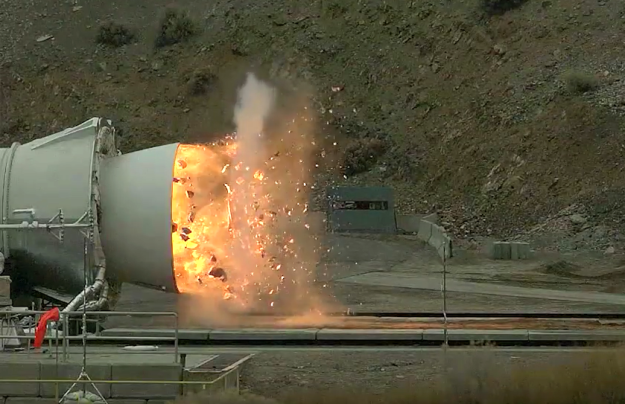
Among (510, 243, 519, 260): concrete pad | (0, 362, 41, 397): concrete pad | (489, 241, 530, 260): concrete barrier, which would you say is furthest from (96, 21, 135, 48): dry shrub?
(0, 362, 41, 397): concrete pad

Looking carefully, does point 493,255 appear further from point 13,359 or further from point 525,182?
point 13,359

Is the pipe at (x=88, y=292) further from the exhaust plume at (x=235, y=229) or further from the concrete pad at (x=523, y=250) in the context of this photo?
the concrete pad at (x=523, y=250)

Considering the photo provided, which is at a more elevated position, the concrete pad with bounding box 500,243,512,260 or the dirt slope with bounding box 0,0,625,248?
the dirt slope with bounding box 0,0,625,248

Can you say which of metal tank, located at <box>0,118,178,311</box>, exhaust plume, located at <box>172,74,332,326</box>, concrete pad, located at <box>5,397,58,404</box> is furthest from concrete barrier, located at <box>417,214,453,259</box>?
concrete pad, located at <box>5,397,58,404</box>

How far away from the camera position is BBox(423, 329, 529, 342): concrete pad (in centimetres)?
1545

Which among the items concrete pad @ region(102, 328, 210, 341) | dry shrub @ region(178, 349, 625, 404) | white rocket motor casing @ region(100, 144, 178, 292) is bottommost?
dry shrub @ region(178, 349, 625, 404)

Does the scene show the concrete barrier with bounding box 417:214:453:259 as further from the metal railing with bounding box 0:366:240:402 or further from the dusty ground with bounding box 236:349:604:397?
the metal railing with bounding box 0:366:240:402

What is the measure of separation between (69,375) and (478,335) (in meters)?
6.04

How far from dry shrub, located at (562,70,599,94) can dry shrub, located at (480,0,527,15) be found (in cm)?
1128

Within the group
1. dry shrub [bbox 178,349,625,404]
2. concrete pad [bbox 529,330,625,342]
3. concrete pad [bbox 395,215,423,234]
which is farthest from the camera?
concrete pad [bbox 395,215,423,234]

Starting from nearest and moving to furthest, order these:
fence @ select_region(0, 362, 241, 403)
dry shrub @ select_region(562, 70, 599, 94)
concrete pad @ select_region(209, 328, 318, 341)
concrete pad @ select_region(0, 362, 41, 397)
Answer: fence @ select_region(0, 362, 241, 403), concrete pad @ select_region(0, 362, 41, 397), concrete pad @ select_region(209, 328, 318, 341), dry shrub @ select_region(562, 70, 599, 94)

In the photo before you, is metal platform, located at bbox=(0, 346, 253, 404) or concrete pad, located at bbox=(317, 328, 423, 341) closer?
metal platform, located at bbox=(0, 346, 253, 404)

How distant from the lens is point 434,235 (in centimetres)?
4022

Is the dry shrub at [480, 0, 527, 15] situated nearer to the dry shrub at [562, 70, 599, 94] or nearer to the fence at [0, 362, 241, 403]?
the dry shrub at [562, 70, 599, 94]
